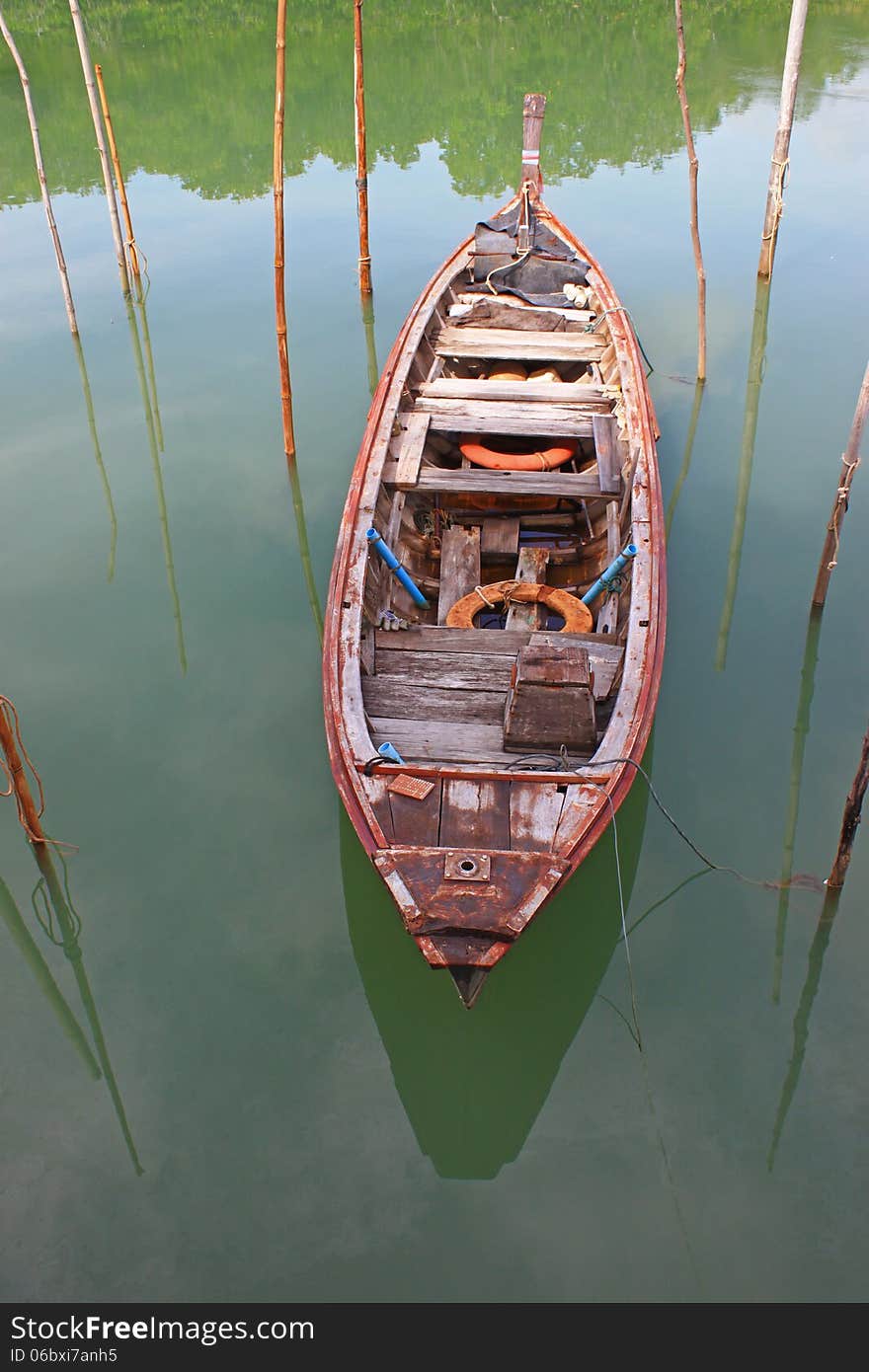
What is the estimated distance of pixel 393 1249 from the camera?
11.7ft

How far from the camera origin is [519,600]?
18.9 feet

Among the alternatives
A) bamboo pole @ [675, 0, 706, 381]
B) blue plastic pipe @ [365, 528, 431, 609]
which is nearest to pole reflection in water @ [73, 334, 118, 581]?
blue plastic pipe @ [365, 528, 431, 609]

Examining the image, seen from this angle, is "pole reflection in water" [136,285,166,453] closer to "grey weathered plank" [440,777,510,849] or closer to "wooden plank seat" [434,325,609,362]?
"wooden plank seat" [434,325,609,362]

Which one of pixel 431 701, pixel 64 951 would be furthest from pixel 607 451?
pixel 64 951

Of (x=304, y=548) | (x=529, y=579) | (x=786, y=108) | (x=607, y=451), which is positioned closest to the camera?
(x=529, y=579)

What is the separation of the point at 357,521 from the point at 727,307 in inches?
269

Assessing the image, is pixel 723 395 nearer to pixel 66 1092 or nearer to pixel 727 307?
pixel 727 307

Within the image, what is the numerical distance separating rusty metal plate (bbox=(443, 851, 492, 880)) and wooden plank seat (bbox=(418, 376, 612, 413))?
454 centimetres

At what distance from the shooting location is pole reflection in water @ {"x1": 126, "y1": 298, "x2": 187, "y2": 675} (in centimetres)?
672

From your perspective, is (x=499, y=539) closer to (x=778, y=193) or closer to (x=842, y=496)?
(x=842, y=496)

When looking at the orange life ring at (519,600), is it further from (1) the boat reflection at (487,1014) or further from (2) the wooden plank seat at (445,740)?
(1) the boat reflection at (487,1014)

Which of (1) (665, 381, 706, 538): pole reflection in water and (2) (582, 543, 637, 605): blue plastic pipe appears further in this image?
→ (1) (665, 381, 706, 538): pole reflection in water

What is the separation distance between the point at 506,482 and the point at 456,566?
678mm

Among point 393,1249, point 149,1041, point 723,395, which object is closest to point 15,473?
point 149,1041
